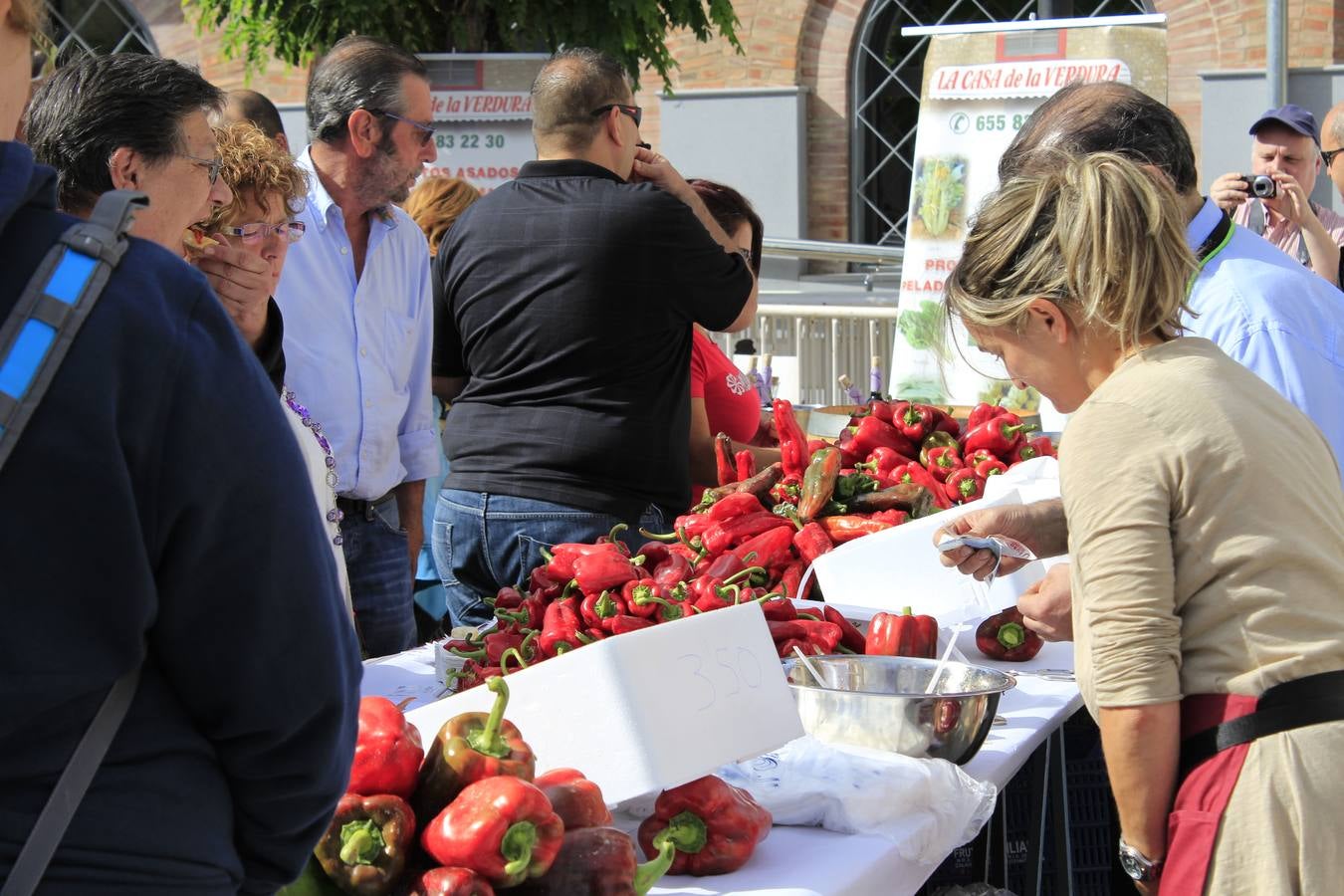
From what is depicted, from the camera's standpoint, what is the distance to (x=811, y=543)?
3.31m

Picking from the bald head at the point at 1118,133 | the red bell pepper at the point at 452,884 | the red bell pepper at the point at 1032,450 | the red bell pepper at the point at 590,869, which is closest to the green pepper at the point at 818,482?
the red bell pepper at the point at 1032,450

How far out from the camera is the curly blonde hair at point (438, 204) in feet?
15.5

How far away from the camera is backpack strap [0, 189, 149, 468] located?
3.10ft

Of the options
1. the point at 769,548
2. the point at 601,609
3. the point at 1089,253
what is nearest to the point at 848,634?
the point at 601,609

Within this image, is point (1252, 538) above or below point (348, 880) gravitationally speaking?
above

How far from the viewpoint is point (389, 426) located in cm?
351

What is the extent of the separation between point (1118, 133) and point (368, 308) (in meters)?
1.84

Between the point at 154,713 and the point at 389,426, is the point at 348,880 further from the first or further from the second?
the point at 389,426

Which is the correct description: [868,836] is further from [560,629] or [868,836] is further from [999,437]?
[999,437]

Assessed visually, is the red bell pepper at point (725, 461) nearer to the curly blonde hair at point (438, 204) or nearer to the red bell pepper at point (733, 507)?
the red bell pepper at point (733, 507)

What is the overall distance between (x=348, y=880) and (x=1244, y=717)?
41.9 inches

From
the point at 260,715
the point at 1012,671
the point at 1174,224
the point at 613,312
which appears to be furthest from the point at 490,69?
the point at 260,715

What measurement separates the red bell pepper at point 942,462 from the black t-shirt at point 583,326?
0.77 meters

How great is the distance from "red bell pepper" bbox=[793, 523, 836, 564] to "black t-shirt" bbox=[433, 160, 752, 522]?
43cm
